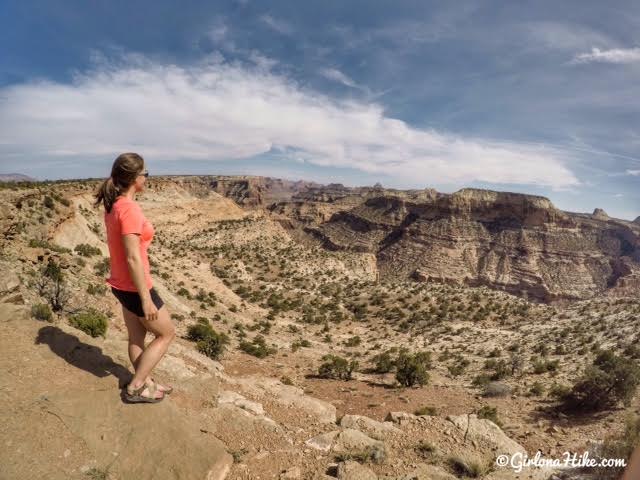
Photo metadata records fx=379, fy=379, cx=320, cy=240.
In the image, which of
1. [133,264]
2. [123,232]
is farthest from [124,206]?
[133,264]

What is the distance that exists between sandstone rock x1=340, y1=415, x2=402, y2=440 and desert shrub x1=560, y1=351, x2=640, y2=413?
636 cm

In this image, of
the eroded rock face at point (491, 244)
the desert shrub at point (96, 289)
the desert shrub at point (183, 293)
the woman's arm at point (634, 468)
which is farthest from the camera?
the eroded rock face at point (491, 244)

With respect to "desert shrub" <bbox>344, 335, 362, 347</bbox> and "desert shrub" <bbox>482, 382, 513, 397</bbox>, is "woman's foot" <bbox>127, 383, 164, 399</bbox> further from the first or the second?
"desert shrub" <bbox>344, 335, 362, 347</bbox>

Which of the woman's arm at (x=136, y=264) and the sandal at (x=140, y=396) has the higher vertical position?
the woman's arm at (x=136, y=264)

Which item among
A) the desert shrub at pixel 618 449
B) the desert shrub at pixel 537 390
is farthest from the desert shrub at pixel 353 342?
the desert shrub at pixel 618 449

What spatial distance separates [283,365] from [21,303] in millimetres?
9063

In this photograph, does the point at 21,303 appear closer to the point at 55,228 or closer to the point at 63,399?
the point at 63,399

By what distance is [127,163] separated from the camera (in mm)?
4016

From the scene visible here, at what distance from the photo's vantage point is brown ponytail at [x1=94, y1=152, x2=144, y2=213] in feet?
13.0

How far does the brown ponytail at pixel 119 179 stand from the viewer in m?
3.95

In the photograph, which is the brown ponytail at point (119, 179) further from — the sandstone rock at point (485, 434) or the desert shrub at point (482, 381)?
the desert shrub at point (482, 381)

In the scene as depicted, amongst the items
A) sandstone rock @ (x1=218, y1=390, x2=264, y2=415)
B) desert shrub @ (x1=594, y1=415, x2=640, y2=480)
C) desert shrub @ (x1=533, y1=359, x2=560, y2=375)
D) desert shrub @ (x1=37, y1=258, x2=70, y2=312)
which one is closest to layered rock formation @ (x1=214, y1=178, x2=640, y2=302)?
desert shrub @ (x1=533, y1=359, x2=560, y2=375)

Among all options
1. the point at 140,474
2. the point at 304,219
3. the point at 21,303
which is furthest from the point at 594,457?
the point at 304,219

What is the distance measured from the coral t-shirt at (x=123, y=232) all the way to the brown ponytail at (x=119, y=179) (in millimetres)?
81
